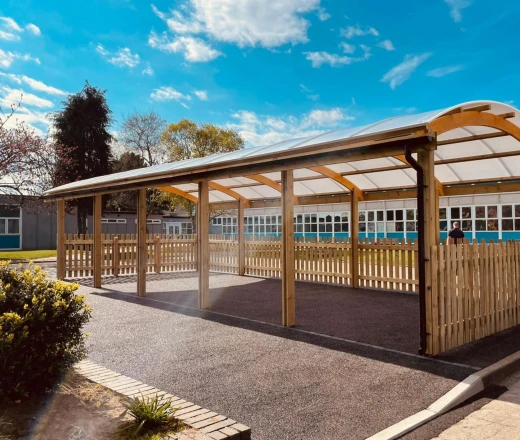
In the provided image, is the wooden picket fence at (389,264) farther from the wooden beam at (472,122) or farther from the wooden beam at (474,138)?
the wooden beam at (472,122)

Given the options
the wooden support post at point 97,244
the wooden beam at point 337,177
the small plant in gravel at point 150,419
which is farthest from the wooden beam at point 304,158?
the small plant in gravel at point 150,419

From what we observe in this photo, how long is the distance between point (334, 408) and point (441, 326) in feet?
8.05

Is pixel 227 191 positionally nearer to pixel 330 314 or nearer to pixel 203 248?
pixel 203 248

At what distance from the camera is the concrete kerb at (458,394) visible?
359cm

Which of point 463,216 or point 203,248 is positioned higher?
point 463,216

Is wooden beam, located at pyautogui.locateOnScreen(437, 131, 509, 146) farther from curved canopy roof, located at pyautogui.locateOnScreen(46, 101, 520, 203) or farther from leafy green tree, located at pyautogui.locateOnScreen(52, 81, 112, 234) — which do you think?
leafy green tree, located at pyautogui.locateOnScreen(52, 81, 112, 234)

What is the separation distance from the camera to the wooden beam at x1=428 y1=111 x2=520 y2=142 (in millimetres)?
6012

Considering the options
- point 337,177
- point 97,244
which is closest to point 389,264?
point 337,177

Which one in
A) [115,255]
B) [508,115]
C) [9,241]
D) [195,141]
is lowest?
[115,255]

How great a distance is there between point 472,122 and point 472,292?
2.55 m

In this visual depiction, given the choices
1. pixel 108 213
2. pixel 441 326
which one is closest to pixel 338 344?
pixel 441 326

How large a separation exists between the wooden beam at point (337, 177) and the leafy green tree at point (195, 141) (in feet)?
60.7

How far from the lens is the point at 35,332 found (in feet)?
12.4

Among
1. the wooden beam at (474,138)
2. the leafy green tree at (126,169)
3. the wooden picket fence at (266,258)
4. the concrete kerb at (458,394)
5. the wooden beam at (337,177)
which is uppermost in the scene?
the leafy green tree at (126,169)
